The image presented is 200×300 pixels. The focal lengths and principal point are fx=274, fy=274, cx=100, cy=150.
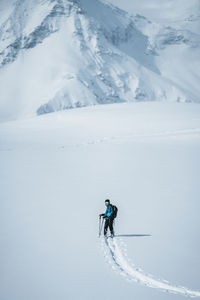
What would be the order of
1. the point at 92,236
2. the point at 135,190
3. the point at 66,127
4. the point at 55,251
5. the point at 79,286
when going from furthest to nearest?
1. the point at 66,127
2. the point at 135,190
3. the point at 92,236
4. the point at 55,251
5. the point at 79,286

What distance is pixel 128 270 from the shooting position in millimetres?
6398

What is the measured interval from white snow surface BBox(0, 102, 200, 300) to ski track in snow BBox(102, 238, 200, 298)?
0.8 inches

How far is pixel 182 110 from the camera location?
37.2 m

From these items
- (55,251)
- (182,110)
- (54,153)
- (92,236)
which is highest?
(182,110)

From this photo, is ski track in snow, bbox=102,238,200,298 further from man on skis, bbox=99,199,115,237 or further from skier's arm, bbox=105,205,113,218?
skier's arm, bbox=105,205,113,218

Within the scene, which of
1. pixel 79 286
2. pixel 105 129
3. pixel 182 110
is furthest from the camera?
pixel 182 110

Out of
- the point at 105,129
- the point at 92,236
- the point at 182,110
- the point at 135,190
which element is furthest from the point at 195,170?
the point at 182,110

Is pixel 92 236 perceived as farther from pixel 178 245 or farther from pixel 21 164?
pixel 21 164

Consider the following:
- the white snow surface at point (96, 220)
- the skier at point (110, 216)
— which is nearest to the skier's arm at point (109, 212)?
the skier at point (110, 216)

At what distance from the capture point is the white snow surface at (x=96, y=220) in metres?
5.92

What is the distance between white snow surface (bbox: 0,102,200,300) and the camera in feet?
19.4

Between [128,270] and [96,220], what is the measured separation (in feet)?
9.53

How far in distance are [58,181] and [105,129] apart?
17.3m

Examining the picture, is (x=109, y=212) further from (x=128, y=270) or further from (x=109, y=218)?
(x=128, y=270)
